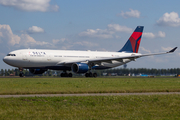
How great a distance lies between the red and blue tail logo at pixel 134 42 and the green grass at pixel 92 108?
4262 centimetres

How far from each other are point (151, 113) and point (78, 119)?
3579mm

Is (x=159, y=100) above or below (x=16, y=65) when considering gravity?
below

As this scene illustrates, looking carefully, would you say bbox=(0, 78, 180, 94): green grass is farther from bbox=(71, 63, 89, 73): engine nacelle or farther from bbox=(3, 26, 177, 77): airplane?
bbox=(71, 63, 89, 73): engine nacelle

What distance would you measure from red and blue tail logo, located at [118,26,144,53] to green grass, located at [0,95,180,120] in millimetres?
42617

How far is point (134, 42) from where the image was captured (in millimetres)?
59125

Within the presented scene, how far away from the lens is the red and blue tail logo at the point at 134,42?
2314 inches

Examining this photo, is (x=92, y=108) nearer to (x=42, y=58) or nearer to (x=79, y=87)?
(x=79, y=87)

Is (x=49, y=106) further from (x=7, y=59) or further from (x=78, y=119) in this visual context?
(x=7, y=59)

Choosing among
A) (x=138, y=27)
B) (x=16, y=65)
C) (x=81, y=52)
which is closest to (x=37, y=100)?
(x=16, y=65)

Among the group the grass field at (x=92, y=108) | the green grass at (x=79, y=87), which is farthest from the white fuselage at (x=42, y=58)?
the grass field at (x=92, y=108)

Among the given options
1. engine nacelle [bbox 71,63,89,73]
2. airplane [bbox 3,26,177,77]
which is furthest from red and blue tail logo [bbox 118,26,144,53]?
engine nacelle [bbox 71,63,89,73]

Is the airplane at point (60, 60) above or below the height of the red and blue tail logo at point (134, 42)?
below

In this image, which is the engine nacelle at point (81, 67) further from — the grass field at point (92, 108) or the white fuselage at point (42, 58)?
the grass field at point (92, 108)

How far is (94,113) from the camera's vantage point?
39.5 ft
